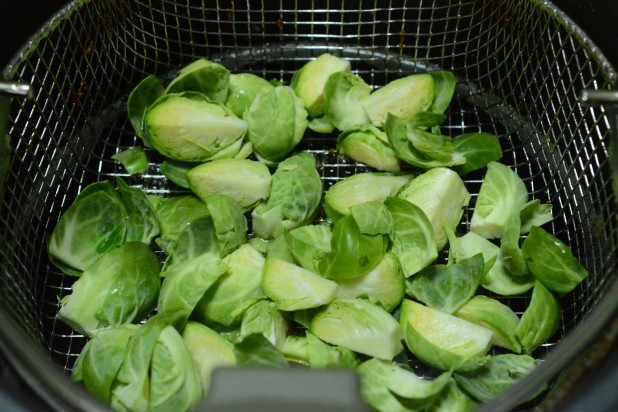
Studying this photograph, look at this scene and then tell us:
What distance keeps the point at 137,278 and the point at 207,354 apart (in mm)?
176

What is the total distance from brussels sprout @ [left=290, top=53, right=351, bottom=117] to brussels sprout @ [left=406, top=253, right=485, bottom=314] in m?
0.41

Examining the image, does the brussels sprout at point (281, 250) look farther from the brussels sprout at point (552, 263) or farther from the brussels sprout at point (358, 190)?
the brussels sprout at point (552, 263)

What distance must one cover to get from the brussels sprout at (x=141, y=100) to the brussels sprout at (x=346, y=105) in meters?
0.33

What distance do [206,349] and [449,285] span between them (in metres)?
0.39

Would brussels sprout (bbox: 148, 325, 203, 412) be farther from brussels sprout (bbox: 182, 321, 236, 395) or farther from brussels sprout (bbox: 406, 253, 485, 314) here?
brussels sprout (bbox: 406, 253, 485, 314)

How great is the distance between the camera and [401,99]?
1337mm

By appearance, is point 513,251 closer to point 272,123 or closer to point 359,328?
point 359,328

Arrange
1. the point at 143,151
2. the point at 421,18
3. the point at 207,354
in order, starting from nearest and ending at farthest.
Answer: the point at 207,354 < the point at 143,151 < the point at 421,18

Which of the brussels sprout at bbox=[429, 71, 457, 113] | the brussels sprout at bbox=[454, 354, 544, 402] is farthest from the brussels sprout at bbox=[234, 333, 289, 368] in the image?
the brussels sprout at bbox=[429, 71, 457, 113]

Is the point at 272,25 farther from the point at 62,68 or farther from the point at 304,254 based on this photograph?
the point at 304,254

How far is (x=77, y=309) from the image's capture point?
109cm

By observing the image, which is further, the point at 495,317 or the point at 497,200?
the point at 497,200

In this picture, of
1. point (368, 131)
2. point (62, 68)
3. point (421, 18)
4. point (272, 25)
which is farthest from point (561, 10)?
point (62, 68)

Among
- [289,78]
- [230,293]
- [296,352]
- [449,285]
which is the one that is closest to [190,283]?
[230,293]
